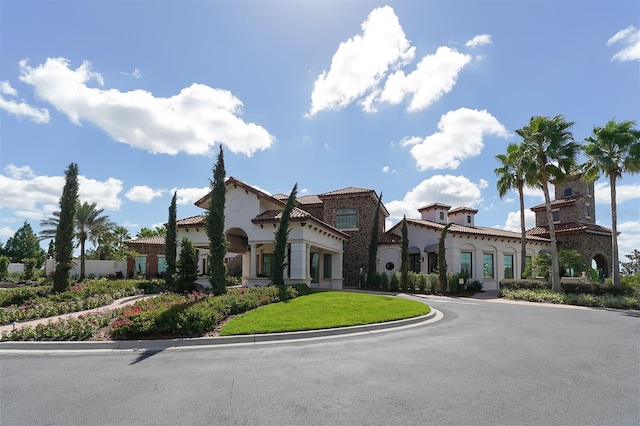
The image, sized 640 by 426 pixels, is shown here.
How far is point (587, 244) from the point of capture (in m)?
31.9

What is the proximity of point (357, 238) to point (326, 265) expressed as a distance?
4.06 metres

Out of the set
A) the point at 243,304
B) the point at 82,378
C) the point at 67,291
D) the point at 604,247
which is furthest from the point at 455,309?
the point at 604,247

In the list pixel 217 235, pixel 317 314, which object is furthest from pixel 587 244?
pixel 217 235

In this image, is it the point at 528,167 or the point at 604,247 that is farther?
the point at 604,247

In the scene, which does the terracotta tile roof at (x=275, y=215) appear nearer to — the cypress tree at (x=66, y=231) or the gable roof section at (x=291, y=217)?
the gable roof section at (x=291, y=217)

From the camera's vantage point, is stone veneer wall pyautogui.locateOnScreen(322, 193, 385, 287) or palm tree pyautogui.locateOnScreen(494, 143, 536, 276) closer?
palm tree pyautogui.locateOnScreen(494, 143, 536, 276)

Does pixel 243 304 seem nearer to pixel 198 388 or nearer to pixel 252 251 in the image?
pixel 198 388

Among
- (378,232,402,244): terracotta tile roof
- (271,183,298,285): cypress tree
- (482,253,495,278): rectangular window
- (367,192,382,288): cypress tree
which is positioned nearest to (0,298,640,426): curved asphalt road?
(271,183,298,285): cypress tree

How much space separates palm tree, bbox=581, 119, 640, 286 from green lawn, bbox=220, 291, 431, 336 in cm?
1456

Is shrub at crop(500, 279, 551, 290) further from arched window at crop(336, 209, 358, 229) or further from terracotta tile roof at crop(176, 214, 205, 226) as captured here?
terracotta tile roof at crop(176, 214, 205, 226)

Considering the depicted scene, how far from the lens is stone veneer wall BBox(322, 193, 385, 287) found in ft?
103

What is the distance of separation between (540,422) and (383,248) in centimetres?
2701

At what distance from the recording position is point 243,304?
12719 millimetres

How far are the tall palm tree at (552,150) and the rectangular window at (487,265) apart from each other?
8.13 m
